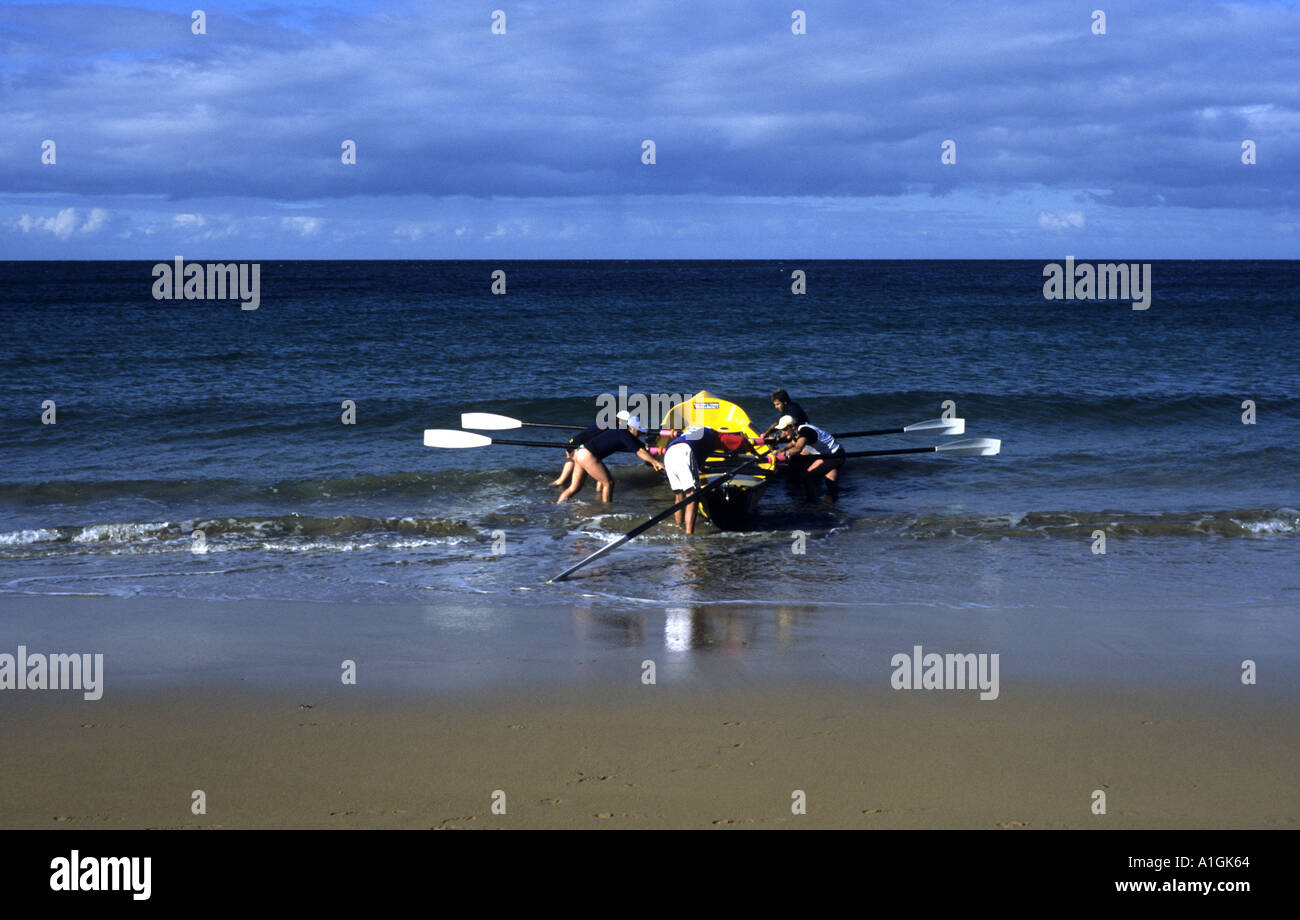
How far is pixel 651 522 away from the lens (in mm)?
10625

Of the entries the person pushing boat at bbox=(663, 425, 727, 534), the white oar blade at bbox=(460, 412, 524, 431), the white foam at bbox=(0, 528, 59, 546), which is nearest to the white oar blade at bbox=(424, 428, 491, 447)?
the white oar blade at bbox=(460, 412, 524, 431)

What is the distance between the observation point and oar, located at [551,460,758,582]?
373 inches

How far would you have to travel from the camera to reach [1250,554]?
10.3 m

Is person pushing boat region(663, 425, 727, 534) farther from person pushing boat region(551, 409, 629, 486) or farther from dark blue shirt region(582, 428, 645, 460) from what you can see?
person pushing boat region(551, 409, 629, 486)

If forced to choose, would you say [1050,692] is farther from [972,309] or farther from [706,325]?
[972,309]

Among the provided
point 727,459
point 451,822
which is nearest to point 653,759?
point 451,822

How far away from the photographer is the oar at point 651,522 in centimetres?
947

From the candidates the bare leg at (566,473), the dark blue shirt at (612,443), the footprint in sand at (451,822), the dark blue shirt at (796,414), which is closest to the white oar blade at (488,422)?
the bare leg at (566,473)

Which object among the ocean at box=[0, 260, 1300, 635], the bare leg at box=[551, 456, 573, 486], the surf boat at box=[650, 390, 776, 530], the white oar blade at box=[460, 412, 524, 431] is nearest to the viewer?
the ocean at box=[0, 260, 1300, 635]

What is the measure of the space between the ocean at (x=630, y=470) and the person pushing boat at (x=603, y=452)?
1.99ft

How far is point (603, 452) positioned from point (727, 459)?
1479 millimetres

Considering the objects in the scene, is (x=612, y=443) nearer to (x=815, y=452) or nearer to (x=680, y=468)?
(x=680, y=468)

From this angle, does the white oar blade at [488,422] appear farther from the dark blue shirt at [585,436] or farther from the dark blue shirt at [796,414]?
the dark blue shirt at [796,414]

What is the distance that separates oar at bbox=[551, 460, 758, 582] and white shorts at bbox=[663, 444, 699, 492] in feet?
0.59
